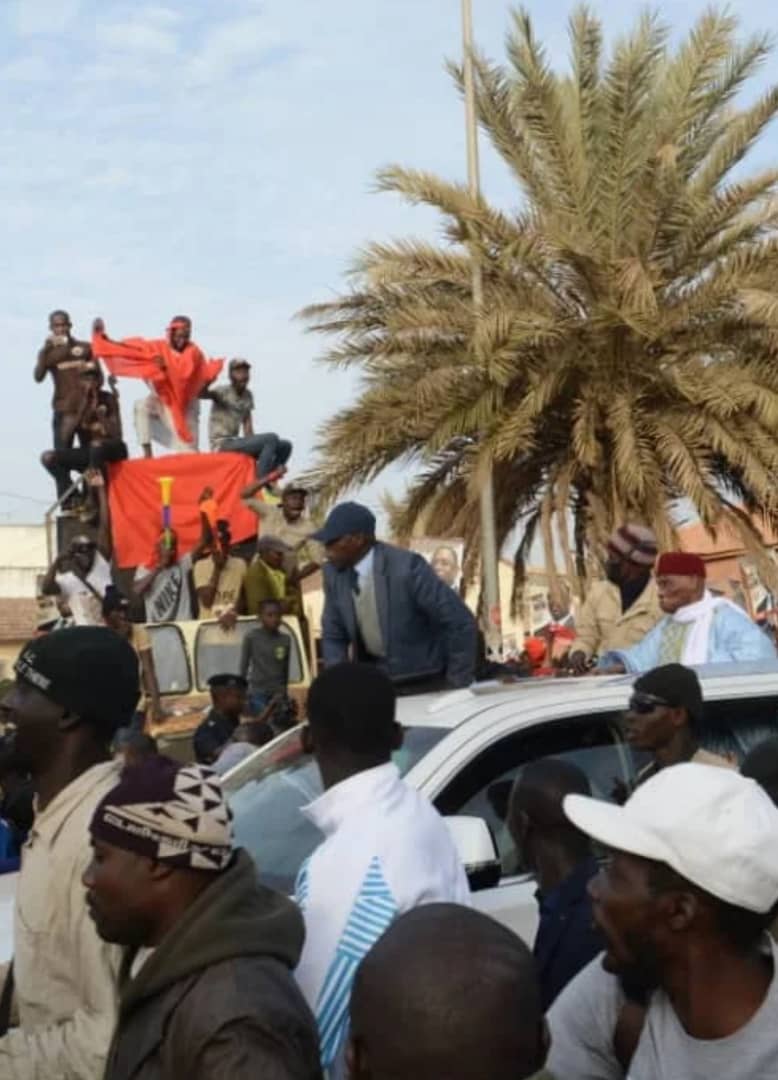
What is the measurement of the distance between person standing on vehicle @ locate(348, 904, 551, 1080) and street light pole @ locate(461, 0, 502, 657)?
16.2 m

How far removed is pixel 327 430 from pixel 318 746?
15.8 metres

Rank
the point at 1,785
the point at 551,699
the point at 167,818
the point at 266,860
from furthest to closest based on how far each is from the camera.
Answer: the point at 1,785 → the point at 551,699 → the point at 266,860 → the point at 167,818

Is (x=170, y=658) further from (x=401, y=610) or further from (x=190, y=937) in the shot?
(x=190, y=937)

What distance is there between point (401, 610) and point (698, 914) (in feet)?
14.3

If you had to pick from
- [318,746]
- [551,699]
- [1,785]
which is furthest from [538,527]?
[318,746]

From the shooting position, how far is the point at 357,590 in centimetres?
690

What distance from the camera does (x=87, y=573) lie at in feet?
52.6

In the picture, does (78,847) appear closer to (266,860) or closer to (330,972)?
(330,972)

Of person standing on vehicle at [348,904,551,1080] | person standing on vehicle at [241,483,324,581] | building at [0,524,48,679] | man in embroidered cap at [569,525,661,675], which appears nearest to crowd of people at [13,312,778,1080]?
person standing on vehicle at [348,904,551,1080]

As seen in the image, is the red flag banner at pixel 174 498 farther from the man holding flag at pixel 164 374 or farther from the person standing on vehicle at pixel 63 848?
the person standing on vehicle at pixel 63 848

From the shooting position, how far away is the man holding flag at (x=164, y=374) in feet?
61.8

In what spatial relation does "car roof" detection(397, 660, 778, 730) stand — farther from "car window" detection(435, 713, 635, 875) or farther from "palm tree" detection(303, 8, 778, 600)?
"palm tree" detection(303, 8, 778, 600)

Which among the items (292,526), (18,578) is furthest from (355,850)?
(18,578)

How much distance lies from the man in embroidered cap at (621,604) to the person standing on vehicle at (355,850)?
4010 mm
